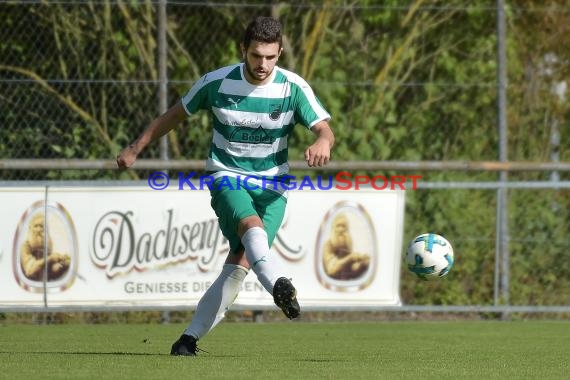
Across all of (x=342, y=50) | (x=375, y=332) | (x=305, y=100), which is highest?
(x=342, y=50)

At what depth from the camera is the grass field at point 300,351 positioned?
557 centimetres

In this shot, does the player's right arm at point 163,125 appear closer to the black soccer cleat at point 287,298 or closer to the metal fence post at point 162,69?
the black soccer cleat at point 287,298

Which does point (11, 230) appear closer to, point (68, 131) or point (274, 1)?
point (68, 131)

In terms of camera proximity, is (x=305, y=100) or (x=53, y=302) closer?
(x=305, y=100)

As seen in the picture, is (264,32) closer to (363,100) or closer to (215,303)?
(215,303)

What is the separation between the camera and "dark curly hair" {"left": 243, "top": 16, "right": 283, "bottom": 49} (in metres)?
6.04

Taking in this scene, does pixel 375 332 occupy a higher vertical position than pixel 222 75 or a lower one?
lower

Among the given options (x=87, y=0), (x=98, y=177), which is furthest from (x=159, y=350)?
(x=87, y=0)

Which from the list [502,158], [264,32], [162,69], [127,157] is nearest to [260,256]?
[127,157]

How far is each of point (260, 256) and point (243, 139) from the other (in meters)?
0.74

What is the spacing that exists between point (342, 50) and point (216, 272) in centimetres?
296

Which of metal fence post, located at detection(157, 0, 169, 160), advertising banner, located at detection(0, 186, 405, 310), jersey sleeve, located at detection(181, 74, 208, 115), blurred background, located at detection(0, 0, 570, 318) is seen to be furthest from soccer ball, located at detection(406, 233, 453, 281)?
metal fence post, located at detection(157, 0, 169, 160)

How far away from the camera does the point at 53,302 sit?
9539 mm

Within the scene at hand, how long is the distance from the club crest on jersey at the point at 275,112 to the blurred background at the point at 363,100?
3.80m
